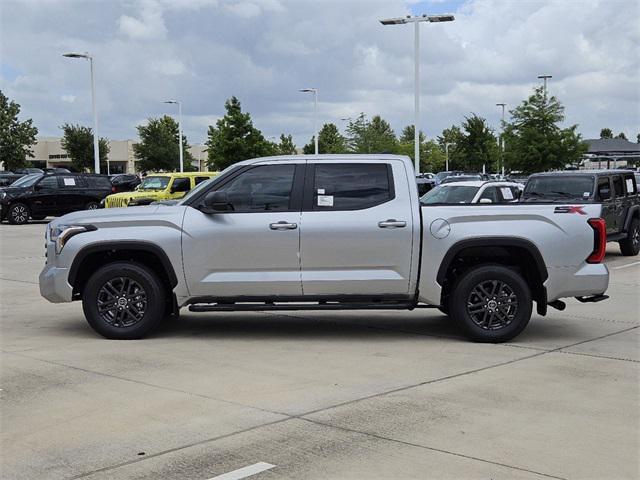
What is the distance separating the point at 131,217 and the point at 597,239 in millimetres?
4847

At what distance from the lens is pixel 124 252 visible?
27.8ft

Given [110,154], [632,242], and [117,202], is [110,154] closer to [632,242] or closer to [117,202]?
[117,202]

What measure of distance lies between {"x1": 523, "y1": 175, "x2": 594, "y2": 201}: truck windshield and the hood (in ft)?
32.2

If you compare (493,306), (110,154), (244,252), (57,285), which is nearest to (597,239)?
(493,306)

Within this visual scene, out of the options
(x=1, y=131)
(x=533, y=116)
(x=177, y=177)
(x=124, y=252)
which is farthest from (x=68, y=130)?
(x=124, y=252)

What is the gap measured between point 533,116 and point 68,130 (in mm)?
55679

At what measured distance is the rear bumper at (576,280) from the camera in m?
8.10

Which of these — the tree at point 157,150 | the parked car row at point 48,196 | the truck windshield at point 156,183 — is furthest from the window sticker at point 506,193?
the tree at point 157,150

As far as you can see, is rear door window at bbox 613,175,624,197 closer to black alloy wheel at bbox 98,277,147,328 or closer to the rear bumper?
the rear bumper

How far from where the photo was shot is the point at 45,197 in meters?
28.3

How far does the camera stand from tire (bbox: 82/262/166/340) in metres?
8.22

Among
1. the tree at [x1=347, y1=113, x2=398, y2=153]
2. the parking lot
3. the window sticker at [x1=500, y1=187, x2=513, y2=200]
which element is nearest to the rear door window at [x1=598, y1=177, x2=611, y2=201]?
the window sticker at [x1=500, y1=187, x2=513, y2=200]

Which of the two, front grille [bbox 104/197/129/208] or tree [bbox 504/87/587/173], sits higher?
tree [bbox 504/87/587/173]

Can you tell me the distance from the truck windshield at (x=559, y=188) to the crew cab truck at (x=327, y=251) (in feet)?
26.3
